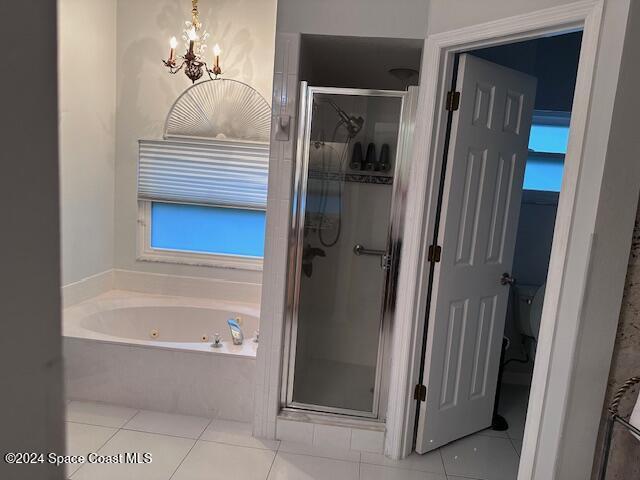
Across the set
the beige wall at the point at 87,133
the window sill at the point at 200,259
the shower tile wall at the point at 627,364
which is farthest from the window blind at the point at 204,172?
the shower tile wall at the point at 627,364

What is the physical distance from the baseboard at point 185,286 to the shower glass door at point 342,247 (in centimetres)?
99

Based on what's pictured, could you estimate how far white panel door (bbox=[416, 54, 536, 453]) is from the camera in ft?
7.54

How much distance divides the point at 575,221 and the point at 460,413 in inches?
58.6

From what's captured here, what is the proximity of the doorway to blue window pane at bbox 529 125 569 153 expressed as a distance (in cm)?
68

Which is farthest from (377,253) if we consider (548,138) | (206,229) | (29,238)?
(29,238)

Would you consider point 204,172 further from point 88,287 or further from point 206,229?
point 88,287

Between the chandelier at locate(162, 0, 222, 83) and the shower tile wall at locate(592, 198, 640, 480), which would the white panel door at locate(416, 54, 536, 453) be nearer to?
the shower tile wall at locate(592, 198, 640, 480)

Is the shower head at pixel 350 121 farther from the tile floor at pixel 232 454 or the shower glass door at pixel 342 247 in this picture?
the tile floor at pixel 232 454

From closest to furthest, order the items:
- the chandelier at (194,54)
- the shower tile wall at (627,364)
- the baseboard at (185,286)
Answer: the shower tile wall at (627,364), the chandelier at (194,54), the baseboard at (185,286)

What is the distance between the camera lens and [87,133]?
3.26 m

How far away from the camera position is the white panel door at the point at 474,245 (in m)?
2.30

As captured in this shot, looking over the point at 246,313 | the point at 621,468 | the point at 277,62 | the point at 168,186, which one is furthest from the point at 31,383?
the point at 168,186

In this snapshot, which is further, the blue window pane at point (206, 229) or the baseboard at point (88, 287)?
the blue window pane at point (206, 229)

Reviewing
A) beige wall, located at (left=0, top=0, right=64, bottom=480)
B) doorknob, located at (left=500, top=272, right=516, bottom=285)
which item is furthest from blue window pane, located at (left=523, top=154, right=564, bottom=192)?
beige wall, located at (left=0, top=0, right=64, bottom=480)
